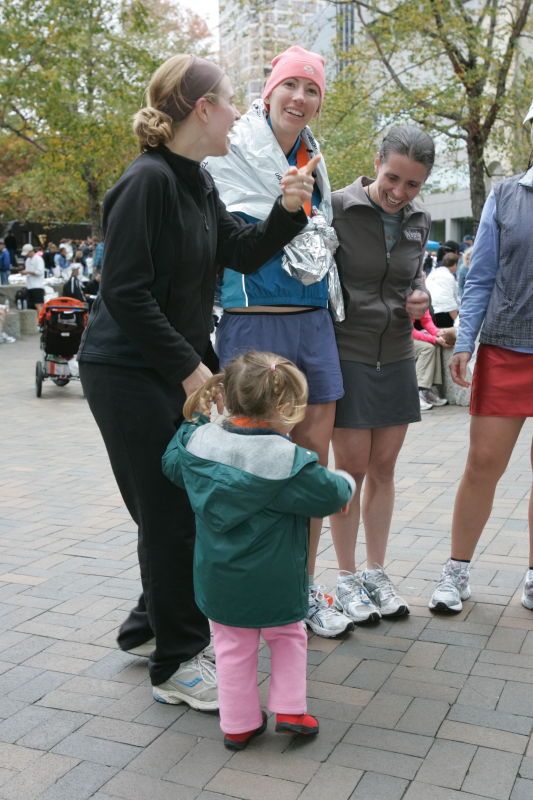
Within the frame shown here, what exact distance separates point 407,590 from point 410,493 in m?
2.01

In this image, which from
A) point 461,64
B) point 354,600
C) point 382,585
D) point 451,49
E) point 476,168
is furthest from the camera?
point 476,168

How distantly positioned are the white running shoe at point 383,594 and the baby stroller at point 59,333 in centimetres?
769

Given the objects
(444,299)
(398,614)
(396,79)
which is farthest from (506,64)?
(398,614)

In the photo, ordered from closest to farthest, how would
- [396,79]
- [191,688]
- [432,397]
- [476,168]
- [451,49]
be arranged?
[191,688]
[432,397]
[451,49]
[476,168]
[396,79]

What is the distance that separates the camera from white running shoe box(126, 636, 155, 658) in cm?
346

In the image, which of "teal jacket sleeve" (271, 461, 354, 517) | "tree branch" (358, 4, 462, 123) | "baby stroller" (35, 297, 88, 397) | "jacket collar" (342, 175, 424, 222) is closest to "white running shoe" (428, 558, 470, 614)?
"teal jacket sleeve" (271, 461, 354, 517)

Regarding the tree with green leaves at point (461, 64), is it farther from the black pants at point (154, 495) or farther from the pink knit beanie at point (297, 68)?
the black pants at point (154, 495)

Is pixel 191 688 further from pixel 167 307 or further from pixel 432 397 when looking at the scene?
pixel 432 397

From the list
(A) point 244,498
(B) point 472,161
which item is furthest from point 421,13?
(A) point 244,498

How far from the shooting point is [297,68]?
3371 mm

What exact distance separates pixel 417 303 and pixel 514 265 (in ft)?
1.33

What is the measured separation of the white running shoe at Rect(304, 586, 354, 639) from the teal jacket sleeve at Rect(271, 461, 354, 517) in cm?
111

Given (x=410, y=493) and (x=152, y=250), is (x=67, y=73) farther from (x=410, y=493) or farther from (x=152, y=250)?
(x=152, y=250)

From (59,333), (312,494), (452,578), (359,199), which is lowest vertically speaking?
(452,578)
